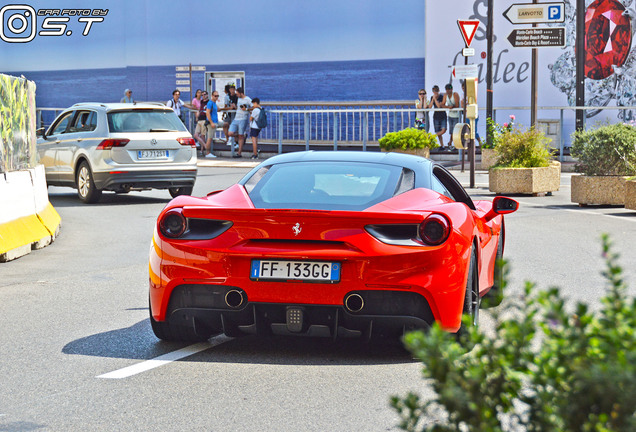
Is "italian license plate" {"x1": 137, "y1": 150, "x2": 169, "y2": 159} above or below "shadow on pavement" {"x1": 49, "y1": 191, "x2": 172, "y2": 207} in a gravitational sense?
above

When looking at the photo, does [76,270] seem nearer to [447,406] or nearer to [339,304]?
[339,304]

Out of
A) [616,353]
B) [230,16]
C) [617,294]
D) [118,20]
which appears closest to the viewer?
[616,353]

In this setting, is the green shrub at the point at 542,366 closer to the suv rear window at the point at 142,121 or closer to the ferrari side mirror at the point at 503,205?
the ferrari side mirror at the point at 503,205

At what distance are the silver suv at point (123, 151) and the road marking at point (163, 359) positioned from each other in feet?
35.6

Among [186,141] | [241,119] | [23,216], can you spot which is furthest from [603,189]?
[241,119]

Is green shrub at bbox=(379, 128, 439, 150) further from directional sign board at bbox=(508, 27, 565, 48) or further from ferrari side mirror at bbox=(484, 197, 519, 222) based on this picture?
ferrari side mirror at bbox=(484, 197, 519, 222)

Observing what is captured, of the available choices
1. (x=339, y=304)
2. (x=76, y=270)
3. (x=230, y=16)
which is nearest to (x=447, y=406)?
(x=339, y=304)

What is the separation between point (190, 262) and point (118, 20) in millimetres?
33878

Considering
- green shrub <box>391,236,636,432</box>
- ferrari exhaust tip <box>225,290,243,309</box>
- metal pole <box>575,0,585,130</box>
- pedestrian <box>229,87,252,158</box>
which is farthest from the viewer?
pedestrian <box>229,87,252,158</box>

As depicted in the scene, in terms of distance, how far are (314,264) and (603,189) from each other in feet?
36.8

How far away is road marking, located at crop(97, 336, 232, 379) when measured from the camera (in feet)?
18.8

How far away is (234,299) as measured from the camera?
19.5 feet

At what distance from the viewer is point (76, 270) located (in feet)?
33.3

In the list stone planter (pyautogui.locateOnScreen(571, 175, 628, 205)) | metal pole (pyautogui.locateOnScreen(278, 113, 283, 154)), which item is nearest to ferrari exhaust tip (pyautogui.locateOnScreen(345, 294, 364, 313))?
stone planter (pyautogui.locateOnScreen(571, 175, 628, 205))
